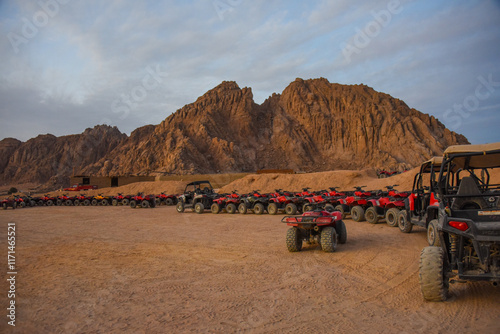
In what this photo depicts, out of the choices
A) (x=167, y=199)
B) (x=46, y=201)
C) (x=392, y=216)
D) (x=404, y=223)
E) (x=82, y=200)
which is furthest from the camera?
(x=46, y=201)

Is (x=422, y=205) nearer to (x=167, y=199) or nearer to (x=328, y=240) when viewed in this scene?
(x=328, y=240)

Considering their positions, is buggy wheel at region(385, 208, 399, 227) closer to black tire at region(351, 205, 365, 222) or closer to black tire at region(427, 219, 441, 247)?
black tire at region(351, 205, 365, 222)

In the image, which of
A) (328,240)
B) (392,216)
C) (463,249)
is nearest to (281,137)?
(392,216)

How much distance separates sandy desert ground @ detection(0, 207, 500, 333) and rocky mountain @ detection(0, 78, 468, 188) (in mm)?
55767

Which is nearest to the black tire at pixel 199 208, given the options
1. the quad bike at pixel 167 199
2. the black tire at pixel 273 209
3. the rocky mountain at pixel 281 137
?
the black tire at pixel 273 209

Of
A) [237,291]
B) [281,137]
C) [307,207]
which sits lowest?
[237,291]

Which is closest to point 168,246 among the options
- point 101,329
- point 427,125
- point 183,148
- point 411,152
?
point 101,329

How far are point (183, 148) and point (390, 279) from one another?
63986mm

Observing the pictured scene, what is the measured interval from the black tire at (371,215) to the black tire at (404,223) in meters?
1.71

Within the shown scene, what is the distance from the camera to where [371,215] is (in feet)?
40.0

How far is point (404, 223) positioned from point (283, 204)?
7.32 meters

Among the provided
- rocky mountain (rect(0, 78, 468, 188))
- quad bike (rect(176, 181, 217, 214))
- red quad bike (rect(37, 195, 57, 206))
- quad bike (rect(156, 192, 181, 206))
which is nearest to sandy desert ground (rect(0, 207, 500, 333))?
quad bike (rect(176, 181, 217, 214))

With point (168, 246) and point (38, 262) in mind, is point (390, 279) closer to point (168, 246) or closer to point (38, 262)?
point (168, 246)

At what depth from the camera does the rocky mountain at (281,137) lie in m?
70.2
